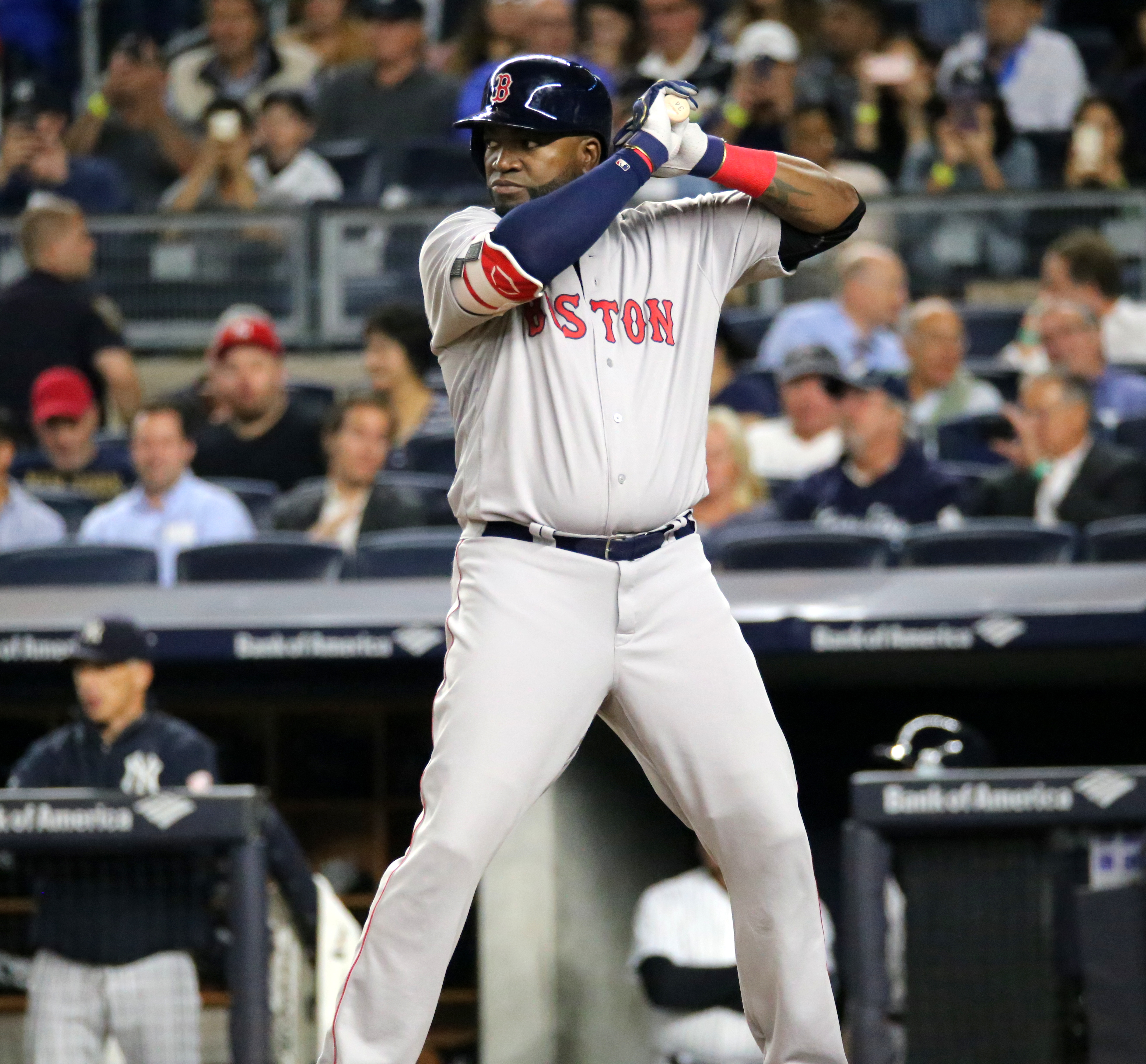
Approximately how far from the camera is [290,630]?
5.41m

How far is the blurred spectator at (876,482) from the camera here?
6445mm

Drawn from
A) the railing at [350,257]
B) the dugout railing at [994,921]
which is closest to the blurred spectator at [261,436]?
the railing at [350,257]

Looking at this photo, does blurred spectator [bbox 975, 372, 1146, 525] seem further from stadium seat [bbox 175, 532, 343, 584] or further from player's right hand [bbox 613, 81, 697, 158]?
player's right hand [bbox 613, 81, 697, 158]

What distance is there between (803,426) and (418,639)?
2.26 m

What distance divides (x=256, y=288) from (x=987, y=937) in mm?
6423

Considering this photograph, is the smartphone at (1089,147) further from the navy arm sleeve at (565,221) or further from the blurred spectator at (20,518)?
the navy arm sleeve at (565,221)

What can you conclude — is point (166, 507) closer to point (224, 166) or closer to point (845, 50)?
point (224, 166)

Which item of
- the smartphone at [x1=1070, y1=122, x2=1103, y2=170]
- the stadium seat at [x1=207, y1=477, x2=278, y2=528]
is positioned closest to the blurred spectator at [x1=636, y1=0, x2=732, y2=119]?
the smartphone at [x1=1070, y1=122, x2=1103, y2=170]

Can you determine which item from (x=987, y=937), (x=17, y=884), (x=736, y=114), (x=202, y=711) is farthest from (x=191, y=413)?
(x=987, y=937)

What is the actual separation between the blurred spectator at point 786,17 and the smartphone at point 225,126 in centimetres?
254

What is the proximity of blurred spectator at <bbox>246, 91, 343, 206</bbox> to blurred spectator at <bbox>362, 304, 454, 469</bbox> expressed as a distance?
6.93 feet

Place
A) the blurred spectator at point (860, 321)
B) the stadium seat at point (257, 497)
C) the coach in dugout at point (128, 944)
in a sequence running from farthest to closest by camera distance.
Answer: the blurred spectator at point (860, 321), the stadium seat at point (257, 497), the coach in dugout at point (128, 944)

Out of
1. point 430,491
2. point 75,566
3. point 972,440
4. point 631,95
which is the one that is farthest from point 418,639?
point 631,95

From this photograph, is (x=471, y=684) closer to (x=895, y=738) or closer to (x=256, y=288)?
(x=895, y=738)
